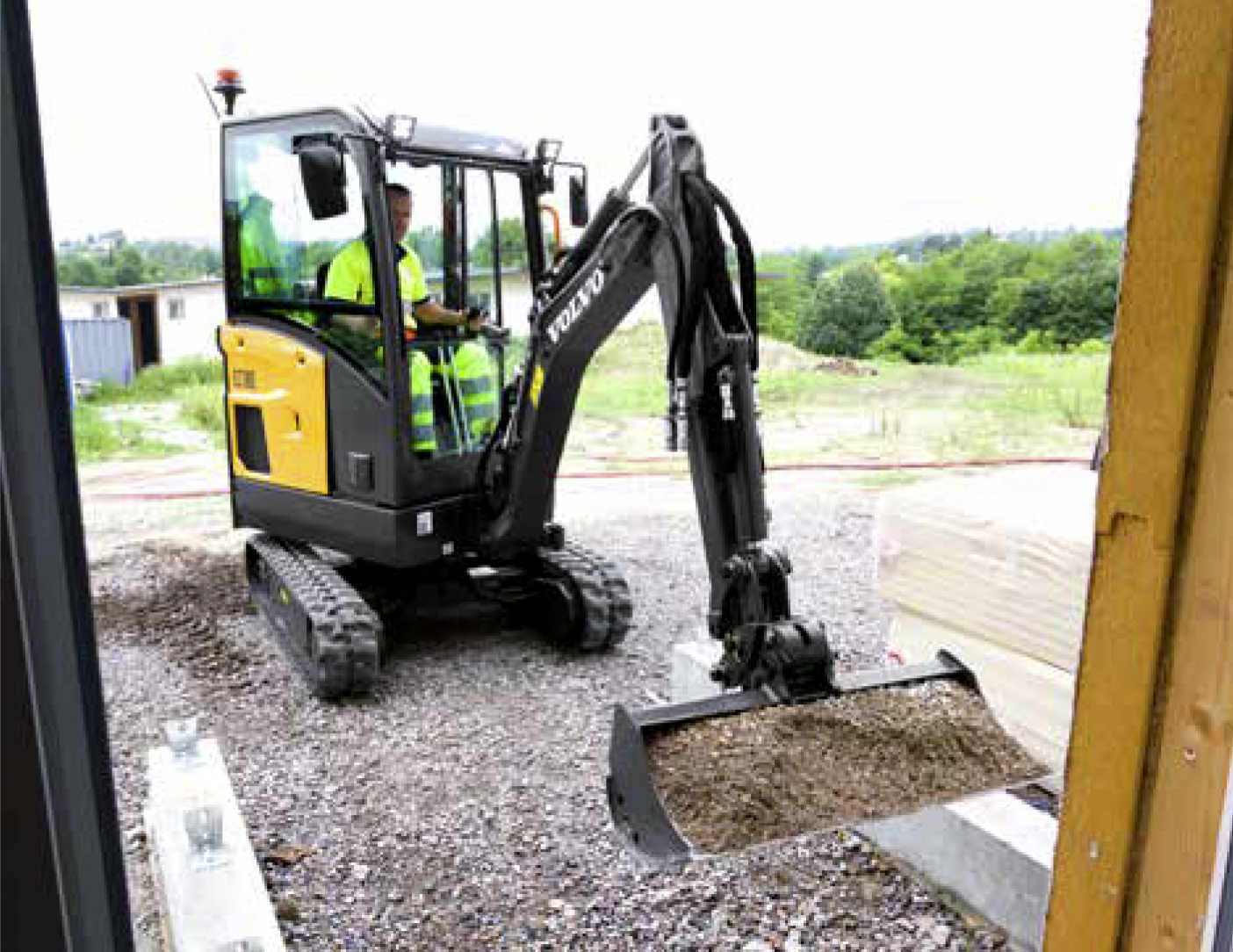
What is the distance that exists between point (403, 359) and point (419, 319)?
274mm

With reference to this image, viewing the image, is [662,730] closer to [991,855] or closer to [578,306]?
[991,855]

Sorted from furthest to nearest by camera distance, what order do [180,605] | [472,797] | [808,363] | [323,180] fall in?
[808,363] → [180,605] → [323,180] → [472,797]

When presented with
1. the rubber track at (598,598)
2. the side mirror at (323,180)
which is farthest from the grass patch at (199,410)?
the side mirror at (323,180)

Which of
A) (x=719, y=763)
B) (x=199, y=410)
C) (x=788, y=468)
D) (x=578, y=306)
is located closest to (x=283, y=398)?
(x=578, y=306)

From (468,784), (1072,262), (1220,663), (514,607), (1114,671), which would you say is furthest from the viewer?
(1072,262)

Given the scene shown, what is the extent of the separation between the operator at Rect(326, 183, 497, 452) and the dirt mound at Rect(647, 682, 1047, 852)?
7.76 feet

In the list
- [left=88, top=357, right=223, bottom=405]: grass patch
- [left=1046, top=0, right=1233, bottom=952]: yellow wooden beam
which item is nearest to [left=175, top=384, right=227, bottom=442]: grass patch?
[left=88, top=357, right=223, bottom=405]: grass patch

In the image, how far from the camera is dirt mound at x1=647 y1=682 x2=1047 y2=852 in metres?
2.45

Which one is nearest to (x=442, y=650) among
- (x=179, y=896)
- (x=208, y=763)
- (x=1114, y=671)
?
(x=208, y=763)

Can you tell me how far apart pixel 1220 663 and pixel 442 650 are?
169 inches

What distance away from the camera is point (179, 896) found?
2.63 meters

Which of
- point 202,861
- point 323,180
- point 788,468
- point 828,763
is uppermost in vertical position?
point 323,180

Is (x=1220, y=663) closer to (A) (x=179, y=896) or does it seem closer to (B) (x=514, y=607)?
(A) (x=179, y=896)

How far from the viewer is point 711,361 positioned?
10.9 ft
